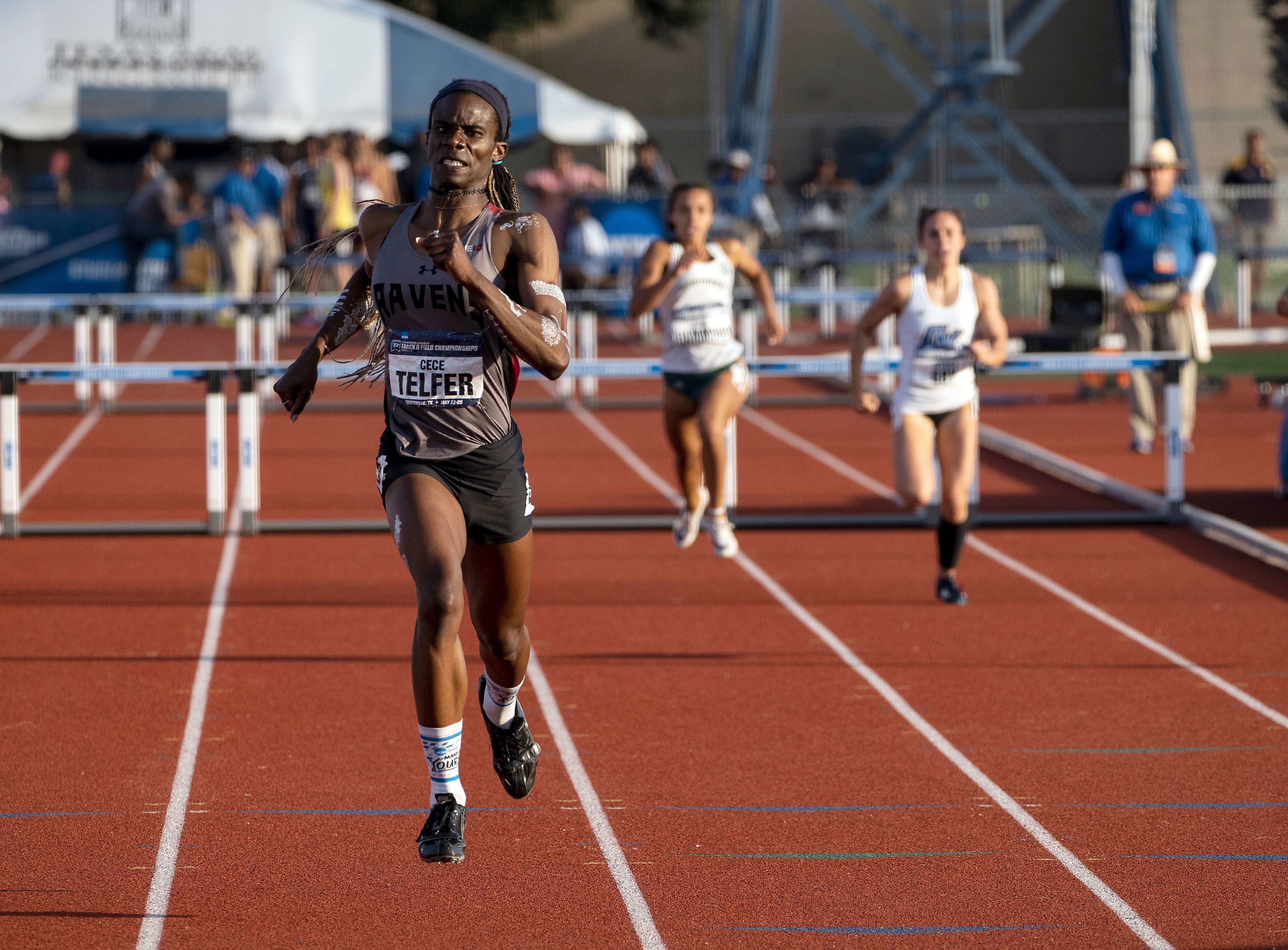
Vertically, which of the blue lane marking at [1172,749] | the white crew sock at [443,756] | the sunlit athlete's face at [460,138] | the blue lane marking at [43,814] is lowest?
the blue lane marking at [43,814]

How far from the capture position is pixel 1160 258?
1322 centimetres

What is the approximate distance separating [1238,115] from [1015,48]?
8.45 meters

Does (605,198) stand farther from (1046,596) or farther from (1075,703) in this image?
(1075,703)

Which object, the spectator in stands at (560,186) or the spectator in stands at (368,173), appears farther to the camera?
the spectator in stands at (560,186)

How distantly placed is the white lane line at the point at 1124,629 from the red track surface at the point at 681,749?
0.22 feet

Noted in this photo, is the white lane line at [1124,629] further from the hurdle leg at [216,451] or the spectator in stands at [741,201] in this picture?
the spectator in stands at [741,201]

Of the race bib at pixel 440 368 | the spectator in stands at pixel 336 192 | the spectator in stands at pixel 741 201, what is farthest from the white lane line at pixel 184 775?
the spectator in stands at pixel 741 201

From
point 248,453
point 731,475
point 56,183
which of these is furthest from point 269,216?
point 731,475

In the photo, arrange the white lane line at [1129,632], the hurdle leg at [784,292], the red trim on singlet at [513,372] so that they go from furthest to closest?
1. the hurdle leg at [784,292]
2. the white lane line at [1129,632]
3. the red trim on singlet at [513,372]

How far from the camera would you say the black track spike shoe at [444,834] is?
14.8 ft

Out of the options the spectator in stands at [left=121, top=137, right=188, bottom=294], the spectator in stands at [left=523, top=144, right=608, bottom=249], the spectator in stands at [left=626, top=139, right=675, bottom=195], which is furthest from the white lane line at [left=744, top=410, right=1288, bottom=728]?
the spectator in stands at [left=121, top=137, right=188, bottom=294]

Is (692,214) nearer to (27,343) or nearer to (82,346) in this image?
(82,346)

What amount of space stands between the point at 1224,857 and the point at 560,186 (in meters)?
19.9

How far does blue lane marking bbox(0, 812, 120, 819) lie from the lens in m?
5.54
